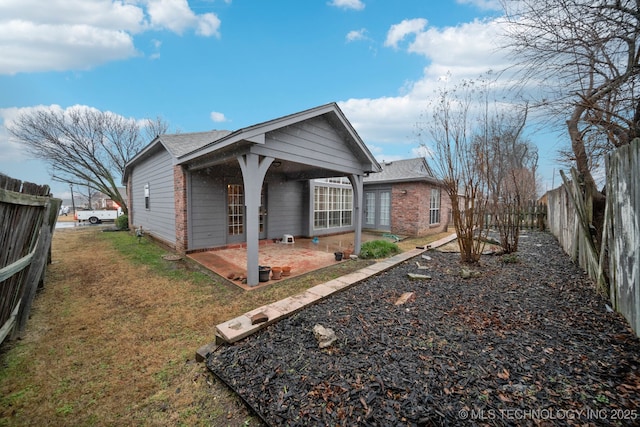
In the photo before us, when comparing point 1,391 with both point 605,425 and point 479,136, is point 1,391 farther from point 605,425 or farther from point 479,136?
point 479,136

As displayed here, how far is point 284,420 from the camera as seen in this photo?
Result: 5.47 ft

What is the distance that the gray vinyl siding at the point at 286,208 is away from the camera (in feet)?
29.3

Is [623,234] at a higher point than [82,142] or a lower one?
lower

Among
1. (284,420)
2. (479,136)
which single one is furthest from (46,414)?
(479,136)

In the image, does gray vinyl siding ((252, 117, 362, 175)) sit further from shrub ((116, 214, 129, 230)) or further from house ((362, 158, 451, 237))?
shrub ((116, 214, 129, 230))

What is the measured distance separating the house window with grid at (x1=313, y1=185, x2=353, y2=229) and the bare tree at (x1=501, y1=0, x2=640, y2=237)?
7.62m

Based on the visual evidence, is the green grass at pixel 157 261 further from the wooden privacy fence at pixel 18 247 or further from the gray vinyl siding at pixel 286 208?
the gray vinyl siding at pixel 286 208

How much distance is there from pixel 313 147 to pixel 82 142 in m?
19.4

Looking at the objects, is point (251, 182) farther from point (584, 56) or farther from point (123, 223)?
point (123, 223)

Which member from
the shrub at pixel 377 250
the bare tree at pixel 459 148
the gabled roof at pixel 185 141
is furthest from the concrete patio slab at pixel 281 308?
the gabled roof at pixel 185 141

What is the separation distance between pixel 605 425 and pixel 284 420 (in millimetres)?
1979

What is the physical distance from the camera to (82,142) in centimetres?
1627

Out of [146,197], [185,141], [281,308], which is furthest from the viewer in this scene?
[146,197]

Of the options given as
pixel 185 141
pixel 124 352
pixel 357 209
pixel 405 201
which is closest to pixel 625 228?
pixel 357 209
